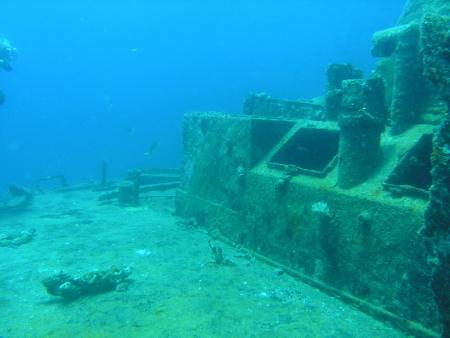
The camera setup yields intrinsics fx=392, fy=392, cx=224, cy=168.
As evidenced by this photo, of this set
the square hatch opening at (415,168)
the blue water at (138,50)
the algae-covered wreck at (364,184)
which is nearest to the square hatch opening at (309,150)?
the algae-covered wreck at (364,184)

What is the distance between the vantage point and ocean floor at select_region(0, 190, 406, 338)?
6121mm

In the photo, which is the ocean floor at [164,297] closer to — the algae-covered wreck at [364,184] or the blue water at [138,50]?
the algae-covered wreck at [364,184]

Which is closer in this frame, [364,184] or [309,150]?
[364,184]

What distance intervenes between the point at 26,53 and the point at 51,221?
687ft

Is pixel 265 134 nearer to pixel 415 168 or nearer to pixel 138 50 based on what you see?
pixel 415 168

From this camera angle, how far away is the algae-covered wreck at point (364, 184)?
14.3 ft

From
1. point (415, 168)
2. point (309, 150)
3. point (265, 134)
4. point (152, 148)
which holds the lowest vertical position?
point (152, 148)

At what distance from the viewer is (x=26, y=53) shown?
632ft

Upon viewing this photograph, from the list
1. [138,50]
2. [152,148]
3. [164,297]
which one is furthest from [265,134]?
[138,50]

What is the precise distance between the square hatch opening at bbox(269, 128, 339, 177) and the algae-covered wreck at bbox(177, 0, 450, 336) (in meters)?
0.03

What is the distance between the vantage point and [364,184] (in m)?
6.96

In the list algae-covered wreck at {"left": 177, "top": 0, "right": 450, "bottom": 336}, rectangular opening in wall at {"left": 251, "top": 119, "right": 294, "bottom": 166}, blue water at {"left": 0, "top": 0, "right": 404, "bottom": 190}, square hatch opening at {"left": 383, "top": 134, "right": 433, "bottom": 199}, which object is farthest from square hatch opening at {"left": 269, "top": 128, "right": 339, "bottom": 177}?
blue water at {"left": 0, "top": 0, "right": 404, "bottom": 190}

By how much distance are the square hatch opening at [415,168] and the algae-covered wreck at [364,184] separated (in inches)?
0.8

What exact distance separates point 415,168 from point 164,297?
5.12 m
